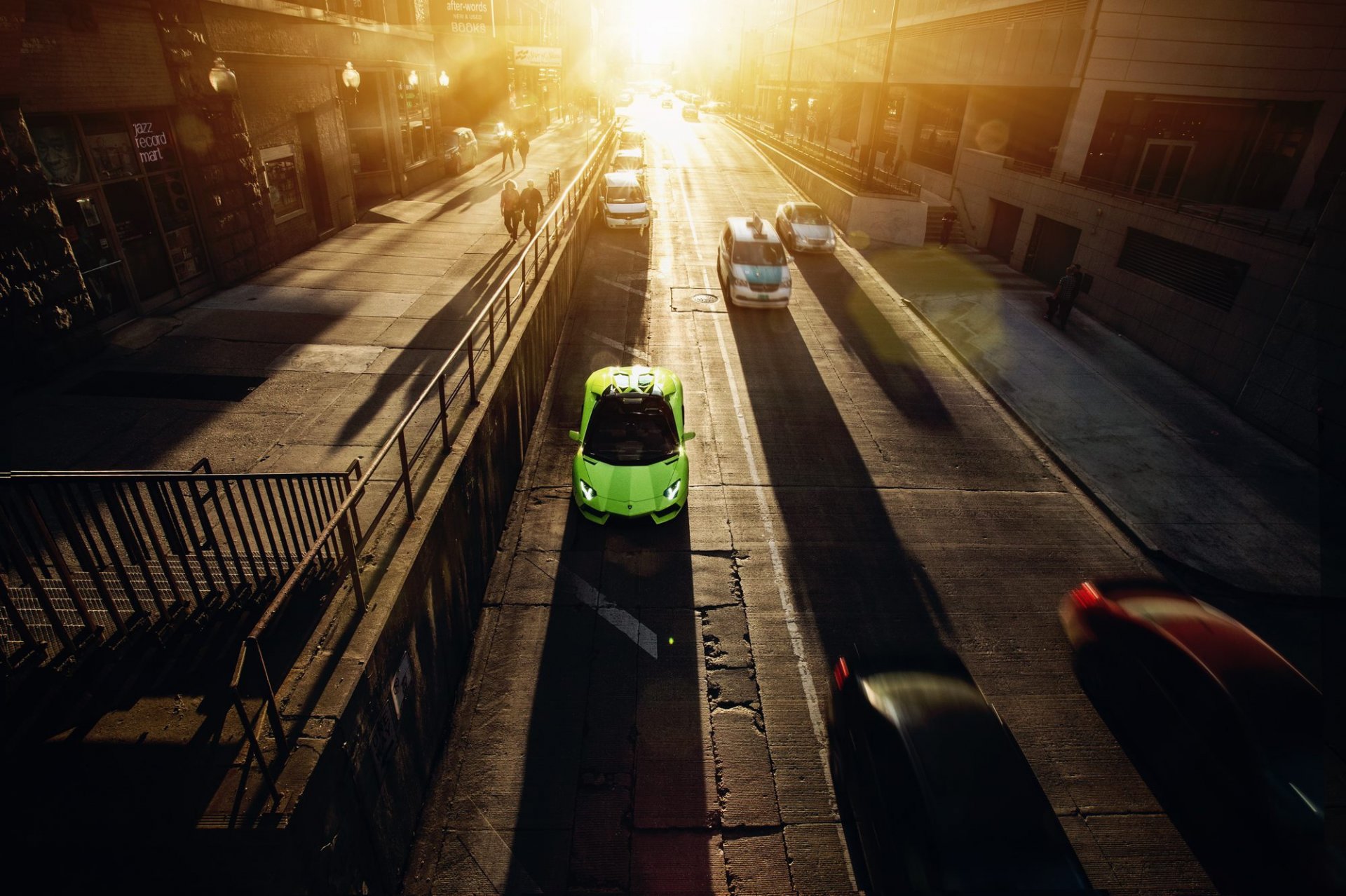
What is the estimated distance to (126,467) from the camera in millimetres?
8273

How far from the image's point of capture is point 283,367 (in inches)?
441

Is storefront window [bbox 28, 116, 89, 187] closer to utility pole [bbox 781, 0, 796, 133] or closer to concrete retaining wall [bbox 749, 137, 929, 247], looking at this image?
concrete retaining wall [bbox 749, 137, 929, 247]

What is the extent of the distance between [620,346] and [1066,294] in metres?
12.9

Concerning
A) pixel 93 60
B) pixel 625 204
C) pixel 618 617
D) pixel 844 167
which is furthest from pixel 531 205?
pixel 844 167

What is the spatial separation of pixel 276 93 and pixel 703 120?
76.9 metres

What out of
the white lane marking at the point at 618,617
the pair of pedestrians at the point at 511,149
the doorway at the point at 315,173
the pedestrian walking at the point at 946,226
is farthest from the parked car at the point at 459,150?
the white lane marking at the point at 618,617

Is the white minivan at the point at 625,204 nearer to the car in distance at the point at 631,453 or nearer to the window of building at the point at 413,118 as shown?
the window of building at the point at 413,118

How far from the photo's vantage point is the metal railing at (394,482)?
13.4 feet

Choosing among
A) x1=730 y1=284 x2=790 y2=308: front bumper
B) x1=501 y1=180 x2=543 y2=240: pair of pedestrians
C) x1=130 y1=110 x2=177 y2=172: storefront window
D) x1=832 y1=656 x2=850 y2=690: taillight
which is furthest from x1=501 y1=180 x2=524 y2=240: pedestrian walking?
x1=832 y1=656 x2=850 y2=690: taillight

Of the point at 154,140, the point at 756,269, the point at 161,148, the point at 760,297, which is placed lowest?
the point at 760,297

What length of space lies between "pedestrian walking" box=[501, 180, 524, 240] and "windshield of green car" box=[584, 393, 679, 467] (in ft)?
38.8

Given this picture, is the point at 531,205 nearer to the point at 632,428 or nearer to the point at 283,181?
the point at 283,181

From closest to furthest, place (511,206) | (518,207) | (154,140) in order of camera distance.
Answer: (154,140)
(511,206)
(518,207)

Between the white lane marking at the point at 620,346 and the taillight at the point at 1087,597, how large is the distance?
1020cm
